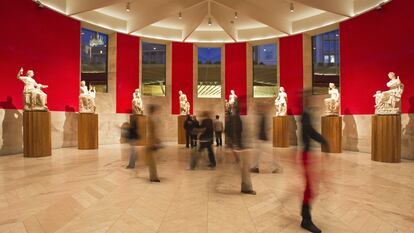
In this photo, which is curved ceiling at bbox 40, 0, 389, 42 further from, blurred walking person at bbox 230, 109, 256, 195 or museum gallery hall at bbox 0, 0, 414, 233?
blurred walking person at bbox 230, 109, 256, 195

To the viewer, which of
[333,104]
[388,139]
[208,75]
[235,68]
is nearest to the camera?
[388,139]

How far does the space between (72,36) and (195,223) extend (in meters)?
11.9

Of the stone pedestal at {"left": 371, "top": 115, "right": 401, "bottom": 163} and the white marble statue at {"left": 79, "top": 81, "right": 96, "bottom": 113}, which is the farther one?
the white marble statue at {"left": 79, "top": 81, "right": 96, "bottom": 113}

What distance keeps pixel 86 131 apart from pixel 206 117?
6867 mm

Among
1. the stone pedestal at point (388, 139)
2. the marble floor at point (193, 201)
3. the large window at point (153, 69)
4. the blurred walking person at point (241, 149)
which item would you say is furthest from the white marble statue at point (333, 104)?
the large window at point (153, 69)

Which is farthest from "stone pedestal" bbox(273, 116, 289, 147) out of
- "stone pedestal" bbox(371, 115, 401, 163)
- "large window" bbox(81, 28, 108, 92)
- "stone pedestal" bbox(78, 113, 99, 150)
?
"large window" bbox(81, 28, 108, 92)

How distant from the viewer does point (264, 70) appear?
15258 mm

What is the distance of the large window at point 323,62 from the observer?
13008 millimetres

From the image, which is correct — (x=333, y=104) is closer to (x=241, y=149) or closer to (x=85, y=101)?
(x=241, y=149)

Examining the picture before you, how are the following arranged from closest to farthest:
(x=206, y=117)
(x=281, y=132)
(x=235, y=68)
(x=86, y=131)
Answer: (x=206, y=117)
(x=86, y=131)
(x=281, y=132)
(x=235, y=68)

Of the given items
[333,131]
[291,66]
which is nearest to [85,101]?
[333,131]

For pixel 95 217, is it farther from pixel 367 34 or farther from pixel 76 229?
pixel 367 34

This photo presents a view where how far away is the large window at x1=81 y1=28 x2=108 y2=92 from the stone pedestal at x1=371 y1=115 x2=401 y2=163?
12.6 m

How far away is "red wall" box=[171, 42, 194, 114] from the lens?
15.2m
